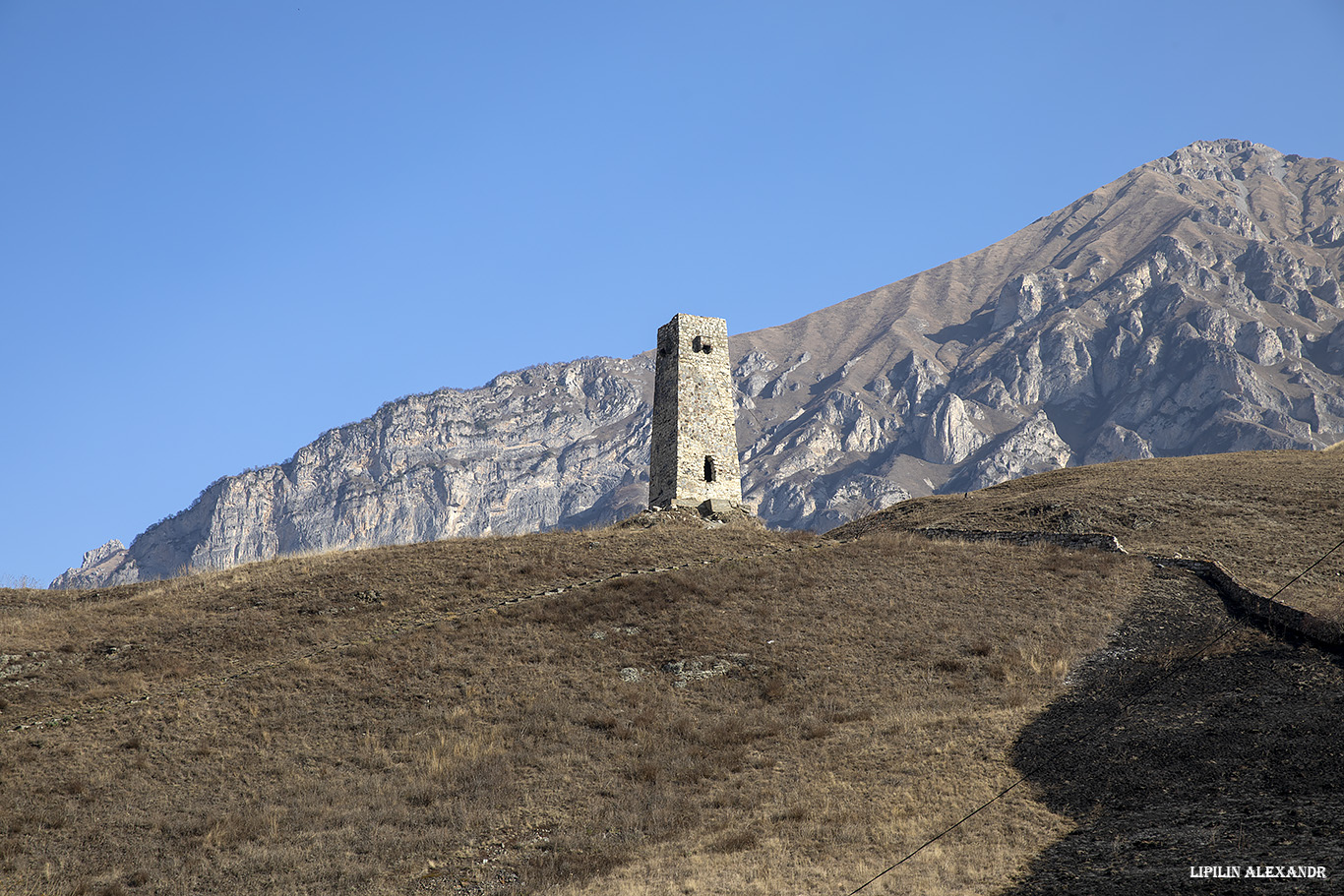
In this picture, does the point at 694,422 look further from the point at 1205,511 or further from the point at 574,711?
the point at 574,711

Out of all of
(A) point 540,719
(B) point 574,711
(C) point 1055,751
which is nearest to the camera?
(C) point 1055,751

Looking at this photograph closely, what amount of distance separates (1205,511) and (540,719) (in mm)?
30751

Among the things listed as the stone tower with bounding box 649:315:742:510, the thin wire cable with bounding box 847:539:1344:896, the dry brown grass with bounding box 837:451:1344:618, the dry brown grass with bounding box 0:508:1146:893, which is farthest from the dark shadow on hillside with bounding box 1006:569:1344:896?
the stone tower with bounding box 649:315:742:510

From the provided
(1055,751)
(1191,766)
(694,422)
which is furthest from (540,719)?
(694,422)

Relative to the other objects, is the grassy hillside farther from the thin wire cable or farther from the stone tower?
the stone tower

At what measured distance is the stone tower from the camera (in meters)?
45.4

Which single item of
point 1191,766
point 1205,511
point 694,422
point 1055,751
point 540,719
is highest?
point 694,422

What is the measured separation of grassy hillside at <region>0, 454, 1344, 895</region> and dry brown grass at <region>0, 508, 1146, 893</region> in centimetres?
8

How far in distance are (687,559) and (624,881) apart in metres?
20.9

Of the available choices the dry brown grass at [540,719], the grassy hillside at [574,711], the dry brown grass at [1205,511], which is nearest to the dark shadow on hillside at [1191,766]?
the grassy hillside at [574,711]

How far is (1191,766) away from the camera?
20203 mm

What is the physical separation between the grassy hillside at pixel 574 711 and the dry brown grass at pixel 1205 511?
1.39 ft

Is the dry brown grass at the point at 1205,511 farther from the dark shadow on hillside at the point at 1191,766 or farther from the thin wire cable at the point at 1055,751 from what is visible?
the dark shadow on hillside at the point at 1191,766

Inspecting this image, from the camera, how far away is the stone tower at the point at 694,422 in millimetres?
45438
